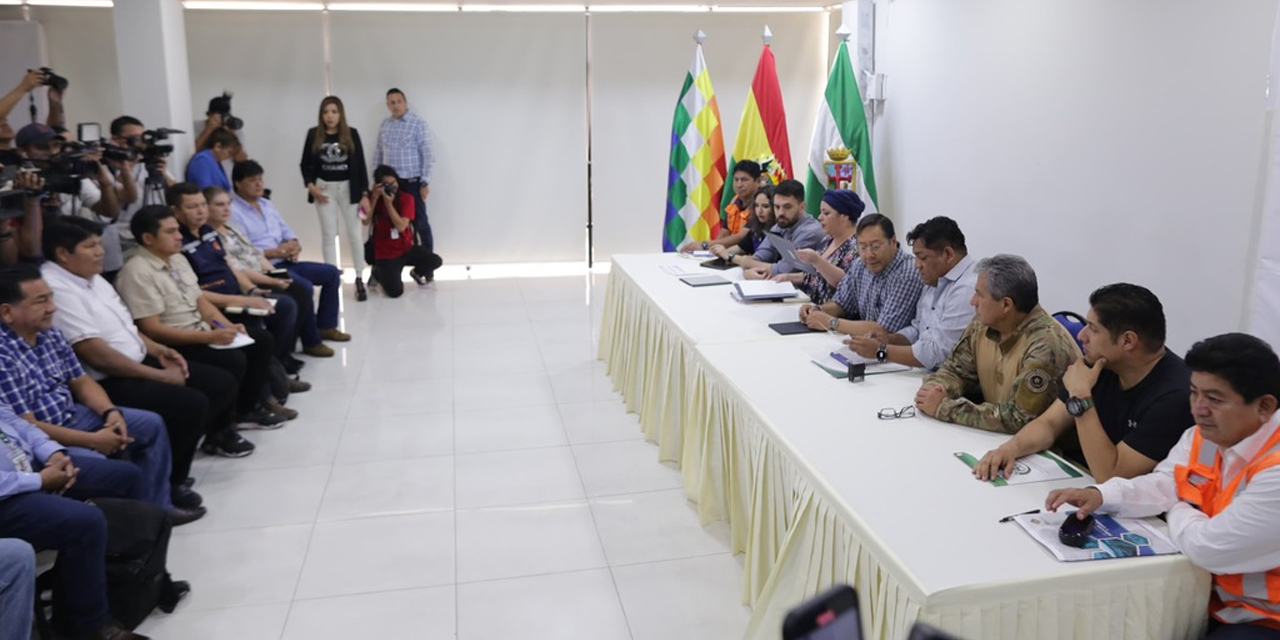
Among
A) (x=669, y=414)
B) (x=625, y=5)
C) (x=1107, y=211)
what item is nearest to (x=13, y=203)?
(x=669, y=414)

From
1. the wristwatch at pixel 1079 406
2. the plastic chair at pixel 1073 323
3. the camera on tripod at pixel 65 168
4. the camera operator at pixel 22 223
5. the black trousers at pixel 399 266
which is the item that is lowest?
the black trousers at pixel 399 266

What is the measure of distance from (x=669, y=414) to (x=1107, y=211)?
203 cm

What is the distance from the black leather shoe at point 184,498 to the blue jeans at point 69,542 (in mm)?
988

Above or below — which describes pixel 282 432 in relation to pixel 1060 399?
below

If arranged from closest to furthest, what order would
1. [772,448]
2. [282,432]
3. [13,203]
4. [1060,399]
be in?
[1060,399] < [772,448] < [13,203] < [282,432]

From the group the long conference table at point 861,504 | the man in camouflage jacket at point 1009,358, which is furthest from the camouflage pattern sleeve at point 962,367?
the long conference table at point 861,504

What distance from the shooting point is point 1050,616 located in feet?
6.24

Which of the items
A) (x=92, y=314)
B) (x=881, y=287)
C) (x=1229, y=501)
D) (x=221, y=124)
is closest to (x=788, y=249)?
(x=881, y=287)

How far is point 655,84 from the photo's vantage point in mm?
8430

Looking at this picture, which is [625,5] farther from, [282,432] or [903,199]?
[282,432]

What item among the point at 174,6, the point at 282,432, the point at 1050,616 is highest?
the point at 174,6

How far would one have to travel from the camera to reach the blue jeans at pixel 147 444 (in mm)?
3205

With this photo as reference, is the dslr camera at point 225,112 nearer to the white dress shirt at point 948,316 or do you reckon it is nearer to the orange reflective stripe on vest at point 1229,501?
the white dress shirt at point 948,316

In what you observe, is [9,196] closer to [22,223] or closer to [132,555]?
[22,223]
